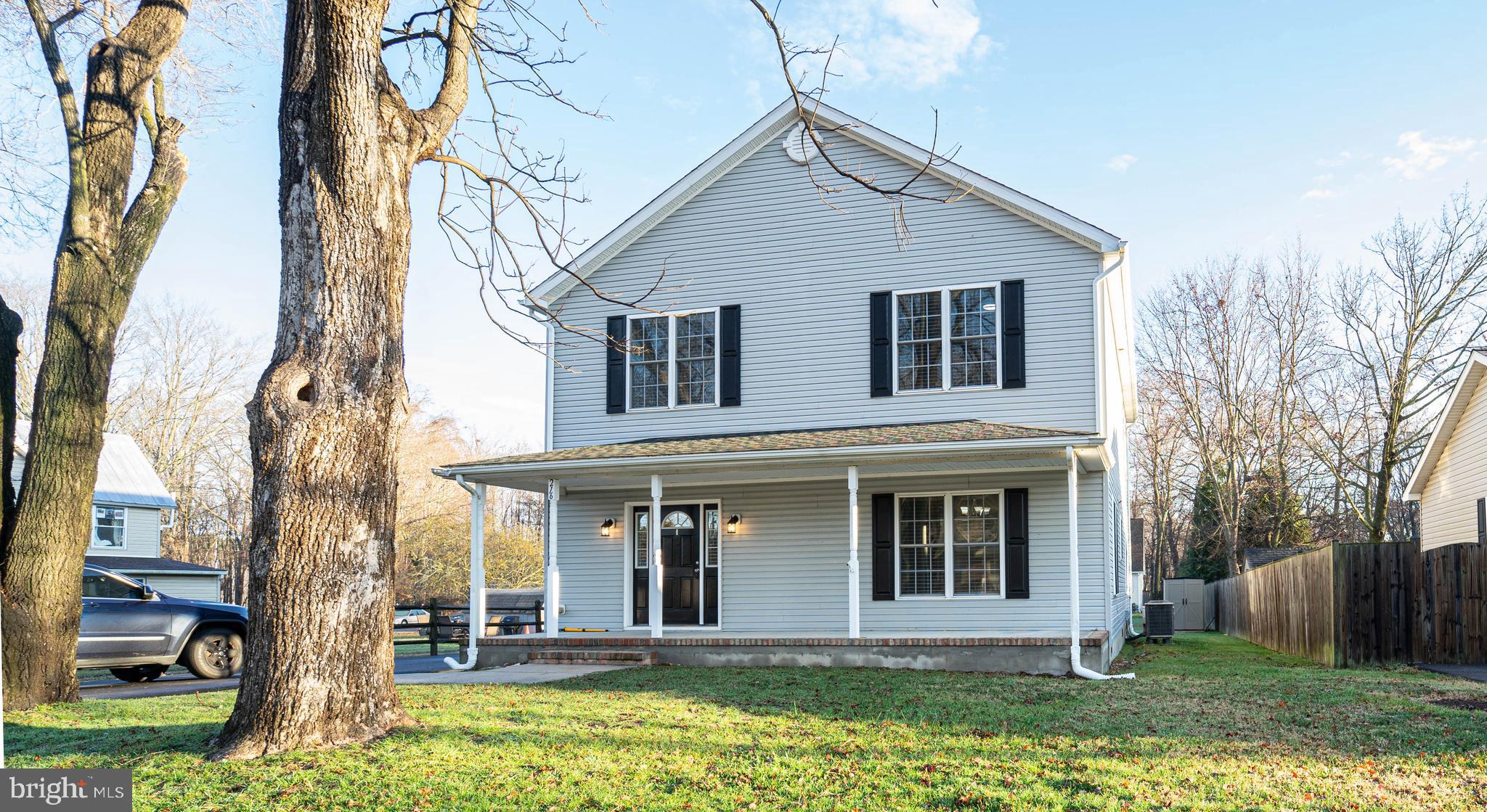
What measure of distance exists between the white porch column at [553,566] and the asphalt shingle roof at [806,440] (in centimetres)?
54

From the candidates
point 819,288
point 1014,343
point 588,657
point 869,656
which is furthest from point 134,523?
point 1014,343

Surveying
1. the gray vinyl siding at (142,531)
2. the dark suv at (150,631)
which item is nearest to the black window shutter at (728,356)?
the dark suv at (150,631)

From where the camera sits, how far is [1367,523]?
26.8 metres

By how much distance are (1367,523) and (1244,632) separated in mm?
7855

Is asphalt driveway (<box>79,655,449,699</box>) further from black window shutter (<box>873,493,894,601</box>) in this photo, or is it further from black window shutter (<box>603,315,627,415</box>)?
black window shutter (<box>873,493,894,601</box>)

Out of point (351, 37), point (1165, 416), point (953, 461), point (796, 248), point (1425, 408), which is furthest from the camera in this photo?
point (1165, 416)

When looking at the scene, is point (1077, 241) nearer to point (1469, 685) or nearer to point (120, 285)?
point (1469, 685)

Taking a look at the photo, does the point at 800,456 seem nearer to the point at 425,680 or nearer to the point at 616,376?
the point at 616,376

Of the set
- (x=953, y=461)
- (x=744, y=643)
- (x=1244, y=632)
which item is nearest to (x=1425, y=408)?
(x=1244, y=632)

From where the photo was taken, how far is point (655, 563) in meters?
13.8

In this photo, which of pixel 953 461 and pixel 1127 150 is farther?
pixel 1127 150

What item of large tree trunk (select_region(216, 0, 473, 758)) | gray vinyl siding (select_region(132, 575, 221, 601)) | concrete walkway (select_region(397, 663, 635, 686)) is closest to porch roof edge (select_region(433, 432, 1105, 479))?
concrete walkway (select_region(397, 663, 635, 686))

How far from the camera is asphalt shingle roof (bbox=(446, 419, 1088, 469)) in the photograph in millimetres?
12305

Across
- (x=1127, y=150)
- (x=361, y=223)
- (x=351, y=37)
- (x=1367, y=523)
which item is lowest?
(x=1367, y=523)
